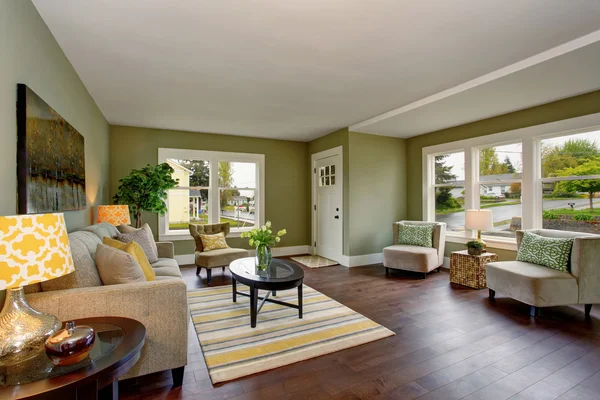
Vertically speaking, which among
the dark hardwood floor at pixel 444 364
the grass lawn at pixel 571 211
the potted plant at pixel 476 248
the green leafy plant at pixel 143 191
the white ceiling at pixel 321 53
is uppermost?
the white ceiling at pixel 321 53

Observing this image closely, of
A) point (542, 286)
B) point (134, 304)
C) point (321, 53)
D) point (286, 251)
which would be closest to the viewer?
point (134, 304)

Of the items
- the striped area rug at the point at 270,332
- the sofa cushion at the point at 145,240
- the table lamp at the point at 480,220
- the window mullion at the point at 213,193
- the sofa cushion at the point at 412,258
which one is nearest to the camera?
the striped area rug at the point at 270,332

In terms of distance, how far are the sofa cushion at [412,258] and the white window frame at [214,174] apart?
2.66 metres

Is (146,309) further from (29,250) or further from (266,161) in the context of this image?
(266,161)

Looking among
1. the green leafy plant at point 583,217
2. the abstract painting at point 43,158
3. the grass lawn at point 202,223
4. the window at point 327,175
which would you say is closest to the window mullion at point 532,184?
the green leafy plant at point 583,217

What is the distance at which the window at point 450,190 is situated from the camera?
5094 millimetres

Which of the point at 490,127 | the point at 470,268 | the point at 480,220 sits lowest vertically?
the point at 470,268

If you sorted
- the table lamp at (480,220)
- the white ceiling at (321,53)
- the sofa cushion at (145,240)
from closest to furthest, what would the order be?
the white ceiling at (321,53), the sofa cushion at (145,240), the table lamp at (480,220)

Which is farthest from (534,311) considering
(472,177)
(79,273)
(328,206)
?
(79,273)

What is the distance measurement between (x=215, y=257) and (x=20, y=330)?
3.08 m

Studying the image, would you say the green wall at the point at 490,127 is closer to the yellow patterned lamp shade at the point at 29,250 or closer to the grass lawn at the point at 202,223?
the grass lawn at the point at 202,223

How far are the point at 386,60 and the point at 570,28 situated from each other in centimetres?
133

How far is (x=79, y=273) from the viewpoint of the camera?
1825 millimetres

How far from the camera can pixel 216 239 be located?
4.64m
